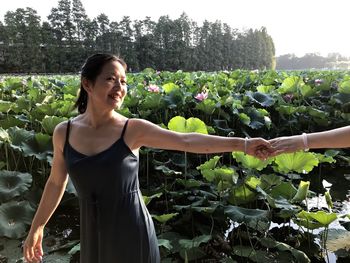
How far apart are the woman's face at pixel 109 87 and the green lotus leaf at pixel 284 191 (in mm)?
1432

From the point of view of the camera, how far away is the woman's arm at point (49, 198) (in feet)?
5.28

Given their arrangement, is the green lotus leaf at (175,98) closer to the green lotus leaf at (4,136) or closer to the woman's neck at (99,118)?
the green lotus leaf at (4,136)

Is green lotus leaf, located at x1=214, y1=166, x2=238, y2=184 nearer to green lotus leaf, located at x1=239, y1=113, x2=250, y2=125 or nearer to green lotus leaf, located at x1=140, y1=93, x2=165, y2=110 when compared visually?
green lotus leaf, located at x1=239, y1=113, x2=250, y2=125

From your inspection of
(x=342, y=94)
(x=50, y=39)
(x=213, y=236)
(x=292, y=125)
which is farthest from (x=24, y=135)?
(x=50, y=39)

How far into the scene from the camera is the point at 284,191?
8.36 feet

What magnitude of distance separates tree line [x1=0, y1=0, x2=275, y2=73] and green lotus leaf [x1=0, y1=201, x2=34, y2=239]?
96.3 feet

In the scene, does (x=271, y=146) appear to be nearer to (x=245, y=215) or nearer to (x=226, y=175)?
(x=245, y=215)

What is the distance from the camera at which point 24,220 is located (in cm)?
275

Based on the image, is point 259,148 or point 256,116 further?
point 256,116

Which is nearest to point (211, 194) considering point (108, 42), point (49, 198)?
point (49, 198)

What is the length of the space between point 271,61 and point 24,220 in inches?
2622

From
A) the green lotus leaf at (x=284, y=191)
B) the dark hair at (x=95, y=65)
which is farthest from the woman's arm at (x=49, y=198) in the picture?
the green lotus leaf at (x=284, y=191)

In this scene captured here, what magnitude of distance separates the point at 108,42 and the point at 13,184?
1617 inches

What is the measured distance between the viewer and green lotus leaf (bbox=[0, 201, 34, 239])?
262 centimetres
